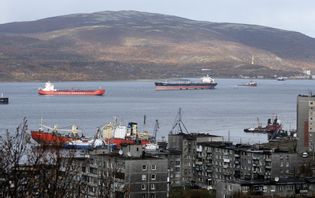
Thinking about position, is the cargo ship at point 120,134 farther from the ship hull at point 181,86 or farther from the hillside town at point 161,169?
the ship hull at point 181,86

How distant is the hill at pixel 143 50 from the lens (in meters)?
79.2

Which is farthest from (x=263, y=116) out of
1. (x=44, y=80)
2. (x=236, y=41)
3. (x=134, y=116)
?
(x=236, y=41)

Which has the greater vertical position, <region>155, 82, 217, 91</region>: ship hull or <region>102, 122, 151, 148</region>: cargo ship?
<region>155, 82, 217, 91</region>: ship hull

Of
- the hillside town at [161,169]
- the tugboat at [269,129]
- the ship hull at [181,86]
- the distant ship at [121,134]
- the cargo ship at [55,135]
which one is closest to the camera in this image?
the hillside town at [161,169]

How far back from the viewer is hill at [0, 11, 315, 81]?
7919 cm

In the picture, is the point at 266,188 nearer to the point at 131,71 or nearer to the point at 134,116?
the point at 134,116

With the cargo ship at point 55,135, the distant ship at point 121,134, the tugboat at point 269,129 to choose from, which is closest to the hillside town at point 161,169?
the cargo ship at point 55,135

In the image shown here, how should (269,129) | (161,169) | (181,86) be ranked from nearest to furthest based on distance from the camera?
(161,169) → (269,129) → (181,86)

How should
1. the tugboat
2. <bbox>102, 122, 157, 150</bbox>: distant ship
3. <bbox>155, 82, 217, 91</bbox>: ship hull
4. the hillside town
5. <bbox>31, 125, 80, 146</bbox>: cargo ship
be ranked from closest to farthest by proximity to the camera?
1. the hillside town
2. <bbox>31, 125, 80, 146</bbox>: cargo ship
3. <bbox>102, 122, 157, 150</bbox>: distant ship
4. the tugboat
5. <bbox>155, 82, 217, 91</bbox>: ship hull

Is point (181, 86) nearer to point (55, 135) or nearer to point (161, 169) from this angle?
point (161, 169)

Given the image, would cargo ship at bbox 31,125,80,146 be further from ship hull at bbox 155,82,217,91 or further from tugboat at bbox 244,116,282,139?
ship hull at bbox 155,82,217,91

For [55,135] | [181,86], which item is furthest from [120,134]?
[181,86]

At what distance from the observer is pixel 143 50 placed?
9012cm

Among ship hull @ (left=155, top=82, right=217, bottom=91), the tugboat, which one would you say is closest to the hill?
ship hull @ (left=155, top=82, right=217, bottom=91)
